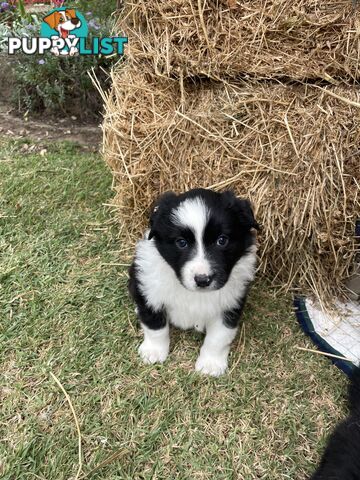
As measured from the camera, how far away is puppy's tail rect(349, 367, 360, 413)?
206cm

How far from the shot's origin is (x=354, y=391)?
2.19 metres

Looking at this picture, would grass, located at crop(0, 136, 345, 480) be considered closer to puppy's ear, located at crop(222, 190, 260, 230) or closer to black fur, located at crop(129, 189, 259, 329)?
black fur, located at crop(129, 189, 259, 329)

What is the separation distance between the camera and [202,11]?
98.3 inches

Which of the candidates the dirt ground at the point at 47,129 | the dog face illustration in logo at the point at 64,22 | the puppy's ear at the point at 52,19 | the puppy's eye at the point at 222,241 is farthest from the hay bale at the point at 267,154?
the puppy's ear at the point at 52,19

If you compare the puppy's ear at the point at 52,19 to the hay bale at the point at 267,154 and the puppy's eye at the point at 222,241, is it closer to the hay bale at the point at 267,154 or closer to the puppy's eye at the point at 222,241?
the hay bale at the point at 267,154

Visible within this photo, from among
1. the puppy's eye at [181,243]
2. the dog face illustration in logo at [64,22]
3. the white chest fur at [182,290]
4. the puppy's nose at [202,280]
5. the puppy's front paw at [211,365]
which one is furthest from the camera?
the dog face illustration in logo at [64,22]

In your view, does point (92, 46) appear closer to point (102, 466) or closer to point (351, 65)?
point (351, 65)

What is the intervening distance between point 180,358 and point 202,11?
6.21 feet

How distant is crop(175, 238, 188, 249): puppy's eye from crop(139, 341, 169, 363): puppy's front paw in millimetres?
682

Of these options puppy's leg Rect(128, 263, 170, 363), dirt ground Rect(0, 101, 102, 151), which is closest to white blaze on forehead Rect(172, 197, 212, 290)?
puppy's leg Rect(128, 263, 170, 363)

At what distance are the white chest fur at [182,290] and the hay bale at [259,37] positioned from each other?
3.31 feet

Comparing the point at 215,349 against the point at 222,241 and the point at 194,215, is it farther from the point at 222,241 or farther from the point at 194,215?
the point at 194,215

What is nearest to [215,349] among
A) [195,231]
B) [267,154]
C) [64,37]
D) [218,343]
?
[218,343]

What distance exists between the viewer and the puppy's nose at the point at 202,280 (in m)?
2.02
